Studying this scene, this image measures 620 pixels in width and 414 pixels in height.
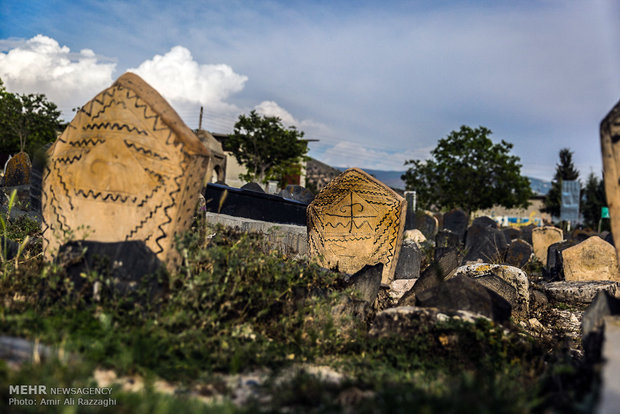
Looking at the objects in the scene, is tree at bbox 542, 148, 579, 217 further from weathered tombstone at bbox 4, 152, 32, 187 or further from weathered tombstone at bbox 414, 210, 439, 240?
weathered tombstone at bbox 4, 152, 32, 187

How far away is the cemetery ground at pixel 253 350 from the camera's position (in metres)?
2.51

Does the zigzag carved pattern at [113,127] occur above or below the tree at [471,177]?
below

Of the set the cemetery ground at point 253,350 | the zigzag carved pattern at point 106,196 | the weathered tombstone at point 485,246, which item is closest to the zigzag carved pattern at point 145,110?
the zigzag carved pattern at point 106,196

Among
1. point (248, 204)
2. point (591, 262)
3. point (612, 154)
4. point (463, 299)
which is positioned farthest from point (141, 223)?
point (591, 262)

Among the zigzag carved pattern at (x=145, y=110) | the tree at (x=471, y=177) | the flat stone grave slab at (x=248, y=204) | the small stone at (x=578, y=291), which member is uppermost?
the tree at (x=471, y=177)

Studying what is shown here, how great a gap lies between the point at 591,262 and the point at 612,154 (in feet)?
19.2

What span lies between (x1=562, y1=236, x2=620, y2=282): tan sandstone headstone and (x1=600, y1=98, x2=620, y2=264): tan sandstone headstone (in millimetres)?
5567

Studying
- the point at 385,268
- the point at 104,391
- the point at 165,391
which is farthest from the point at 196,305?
the point at 385,268

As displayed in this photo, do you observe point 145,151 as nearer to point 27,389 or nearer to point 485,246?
point 27,389

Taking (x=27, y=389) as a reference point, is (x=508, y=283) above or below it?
above

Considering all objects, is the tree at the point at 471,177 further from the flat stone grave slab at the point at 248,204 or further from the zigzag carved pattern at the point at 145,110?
the zigzag carved pattern at the point at 145,110

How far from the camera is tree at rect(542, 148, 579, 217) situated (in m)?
43.1

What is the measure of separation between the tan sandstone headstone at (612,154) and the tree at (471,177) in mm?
26670

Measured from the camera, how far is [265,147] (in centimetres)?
3272
